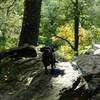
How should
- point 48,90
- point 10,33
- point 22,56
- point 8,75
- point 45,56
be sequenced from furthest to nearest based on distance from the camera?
1. point 10,33
2. point 22,56
3. point 8,75
4. point 45,56
5. point 48,90

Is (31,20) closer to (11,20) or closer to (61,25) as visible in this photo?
(11,20)

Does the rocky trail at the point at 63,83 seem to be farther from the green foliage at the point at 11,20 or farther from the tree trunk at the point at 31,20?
the green foliage at the point at 11,20

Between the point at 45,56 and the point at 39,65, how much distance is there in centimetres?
164

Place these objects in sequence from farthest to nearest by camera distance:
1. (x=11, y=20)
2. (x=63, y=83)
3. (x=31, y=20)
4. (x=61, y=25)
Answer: (x=61, y=25) < (x=11, y=20) < (x=31, y=20) < (x=63, y=83)

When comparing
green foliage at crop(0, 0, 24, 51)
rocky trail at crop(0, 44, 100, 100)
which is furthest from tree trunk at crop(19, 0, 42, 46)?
green foliage at crop(0, 0, 24, 51)

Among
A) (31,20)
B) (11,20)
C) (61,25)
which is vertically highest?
(31,20)

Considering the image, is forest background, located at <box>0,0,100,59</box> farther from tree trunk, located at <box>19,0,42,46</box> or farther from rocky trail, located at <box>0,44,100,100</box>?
rocky trail, located at <box>0,44,100,100</box>

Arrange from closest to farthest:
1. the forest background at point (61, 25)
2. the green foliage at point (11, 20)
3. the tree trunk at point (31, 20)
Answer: the tree trunk at point (31, 20)
the green foliage at point (11, 20)
the forest background at point (61, 25)

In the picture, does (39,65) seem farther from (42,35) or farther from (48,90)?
(42,35)

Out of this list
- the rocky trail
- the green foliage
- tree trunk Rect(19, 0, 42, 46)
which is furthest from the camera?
the green foliage

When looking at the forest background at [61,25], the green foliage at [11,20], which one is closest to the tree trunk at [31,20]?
the green foliage at [11,20]

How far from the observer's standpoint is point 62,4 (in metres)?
31.4

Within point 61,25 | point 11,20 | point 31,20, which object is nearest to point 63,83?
point 31,20

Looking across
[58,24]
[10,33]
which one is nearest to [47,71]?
[10,33]
